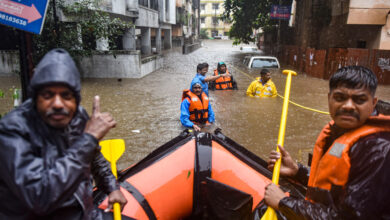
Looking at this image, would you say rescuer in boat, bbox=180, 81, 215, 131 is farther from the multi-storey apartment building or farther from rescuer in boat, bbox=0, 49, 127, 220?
the multi-storey apartment building

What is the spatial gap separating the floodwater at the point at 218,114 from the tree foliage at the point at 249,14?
41.6 feet

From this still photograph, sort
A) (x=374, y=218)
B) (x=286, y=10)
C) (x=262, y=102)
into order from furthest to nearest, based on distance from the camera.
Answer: (x=286, y=10), (x=262, y=102), (x=374, y=218)

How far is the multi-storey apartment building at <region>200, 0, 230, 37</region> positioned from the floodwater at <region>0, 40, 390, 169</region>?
208ft

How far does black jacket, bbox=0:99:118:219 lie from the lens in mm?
1183

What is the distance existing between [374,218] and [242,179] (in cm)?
143

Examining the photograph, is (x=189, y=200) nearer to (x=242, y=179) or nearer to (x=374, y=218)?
(x=242, y=179)

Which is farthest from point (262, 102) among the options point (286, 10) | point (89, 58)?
point (286, 10)

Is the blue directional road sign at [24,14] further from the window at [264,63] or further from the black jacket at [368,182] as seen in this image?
the window at [264,63]

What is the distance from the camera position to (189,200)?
2.66 meters

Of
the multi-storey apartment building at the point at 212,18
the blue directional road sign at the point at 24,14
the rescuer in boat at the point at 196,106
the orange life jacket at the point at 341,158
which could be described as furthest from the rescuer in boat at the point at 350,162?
the multi-storey apartment building at the point at 212,18

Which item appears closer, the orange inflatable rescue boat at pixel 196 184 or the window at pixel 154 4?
the orange inflatable rescue boat at pixel 196 184

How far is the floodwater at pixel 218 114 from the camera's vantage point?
5871mm

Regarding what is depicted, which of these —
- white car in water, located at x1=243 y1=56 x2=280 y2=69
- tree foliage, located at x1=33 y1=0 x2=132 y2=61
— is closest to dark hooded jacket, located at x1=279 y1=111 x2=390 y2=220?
tree foliage, located at x1=33 y1=0 x2=132 y2=61

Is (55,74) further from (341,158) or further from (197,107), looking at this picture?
(197,107)
